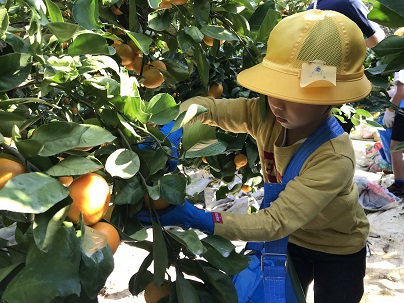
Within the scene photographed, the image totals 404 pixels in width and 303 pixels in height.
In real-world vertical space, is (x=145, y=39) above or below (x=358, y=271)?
above

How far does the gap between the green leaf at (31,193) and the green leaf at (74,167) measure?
3 cm

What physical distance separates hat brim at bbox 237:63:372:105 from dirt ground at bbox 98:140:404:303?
1.50m

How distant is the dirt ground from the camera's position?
107 inches

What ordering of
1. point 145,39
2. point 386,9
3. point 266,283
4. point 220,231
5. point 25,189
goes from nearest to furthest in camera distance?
point 25,189 → point 386,9 → point 145,39 → point 220,231 → point 266,283

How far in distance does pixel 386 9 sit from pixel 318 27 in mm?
369

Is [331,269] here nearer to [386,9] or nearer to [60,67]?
[386,9]

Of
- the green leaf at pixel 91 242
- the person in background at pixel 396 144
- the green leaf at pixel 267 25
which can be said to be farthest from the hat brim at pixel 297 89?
the person in background at pixel 396 144

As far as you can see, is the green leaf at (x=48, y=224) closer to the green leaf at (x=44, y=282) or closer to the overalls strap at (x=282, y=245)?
the green leaf at (x=44, y=282)

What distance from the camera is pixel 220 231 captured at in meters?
Answer: 1.15

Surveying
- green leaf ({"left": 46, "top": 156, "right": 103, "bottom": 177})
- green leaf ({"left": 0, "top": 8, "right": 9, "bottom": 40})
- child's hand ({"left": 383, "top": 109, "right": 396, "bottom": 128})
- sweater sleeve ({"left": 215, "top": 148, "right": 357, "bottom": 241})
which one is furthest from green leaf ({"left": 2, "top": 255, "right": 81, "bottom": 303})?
child's hand ({"left": 383, "top": 109, "right": 396, "bottom": 128})

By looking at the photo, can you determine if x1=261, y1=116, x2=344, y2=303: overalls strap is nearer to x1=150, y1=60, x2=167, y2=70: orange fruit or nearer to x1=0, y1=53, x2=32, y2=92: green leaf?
x1=150, y1=60, x2=167, y2=70: orange fruit

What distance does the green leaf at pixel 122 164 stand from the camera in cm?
73

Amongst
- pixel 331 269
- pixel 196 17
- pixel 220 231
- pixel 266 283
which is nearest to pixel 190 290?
pixel 220 231

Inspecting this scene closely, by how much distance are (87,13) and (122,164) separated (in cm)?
29
